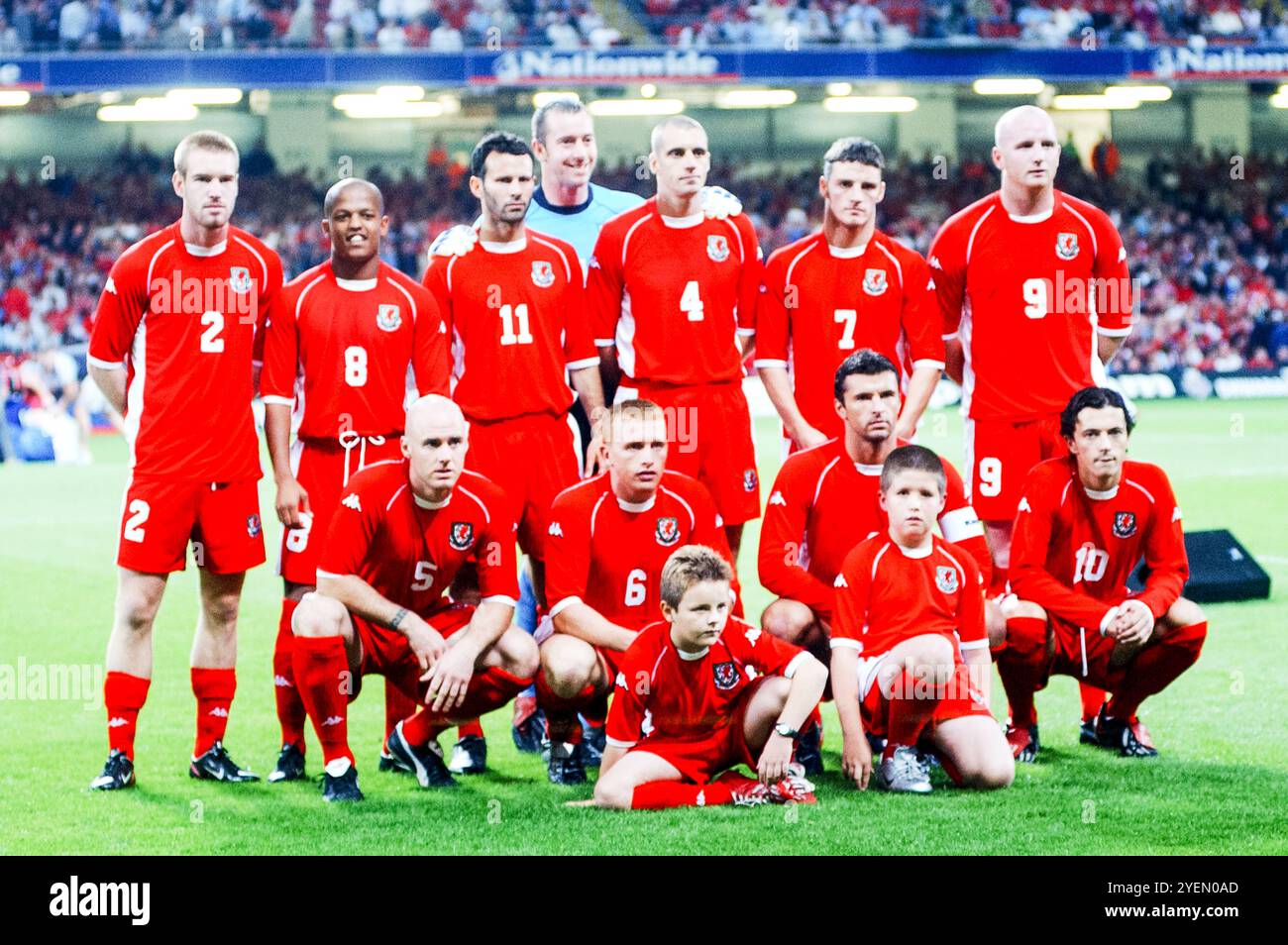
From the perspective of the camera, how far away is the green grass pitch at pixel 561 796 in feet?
16.3

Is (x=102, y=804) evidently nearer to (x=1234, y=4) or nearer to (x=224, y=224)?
(x=224, y=224)

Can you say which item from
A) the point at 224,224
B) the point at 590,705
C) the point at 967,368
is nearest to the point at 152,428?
the point at 224,224

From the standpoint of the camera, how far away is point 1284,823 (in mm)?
5074

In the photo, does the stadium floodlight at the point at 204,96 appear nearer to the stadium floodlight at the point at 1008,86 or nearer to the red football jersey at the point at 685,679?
the stadium floodlight at the point at 1008,86

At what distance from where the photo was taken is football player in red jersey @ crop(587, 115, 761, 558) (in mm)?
6523

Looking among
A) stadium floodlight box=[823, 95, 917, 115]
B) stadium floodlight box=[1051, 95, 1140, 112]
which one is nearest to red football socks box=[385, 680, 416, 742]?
stadium floodlight box=[823, 95, 917, 115]

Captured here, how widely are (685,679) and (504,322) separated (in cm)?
162

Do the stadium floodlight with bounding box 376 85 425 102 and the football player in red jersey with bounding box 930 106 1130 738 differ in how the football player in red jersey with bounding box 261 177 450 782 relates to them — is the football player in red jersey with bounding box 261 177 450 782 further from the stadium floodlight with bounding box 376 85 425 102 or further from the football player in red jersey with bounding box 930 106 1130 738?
the stadium floodlight with bounding box 376 85 425 102

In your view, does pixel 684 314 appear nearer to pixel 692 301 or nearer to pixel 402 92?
pixel 692 301

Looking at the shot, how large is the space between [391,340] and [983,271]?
2.27m

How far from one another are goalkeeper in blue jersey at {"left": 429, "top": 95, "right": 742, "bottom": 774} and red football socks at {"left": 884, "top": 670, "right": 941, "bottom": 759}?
1131mm

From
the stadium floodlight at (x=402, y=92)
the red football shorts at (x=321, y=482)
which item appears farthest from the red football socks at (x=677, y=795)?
the stadium floodlight at (x=402, y=92)

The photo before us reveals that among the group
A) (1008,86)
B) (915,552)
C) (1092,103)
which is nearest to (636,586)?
(915,552)

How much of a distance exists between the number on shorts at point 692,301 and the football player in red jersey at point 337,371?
3.05 feet
